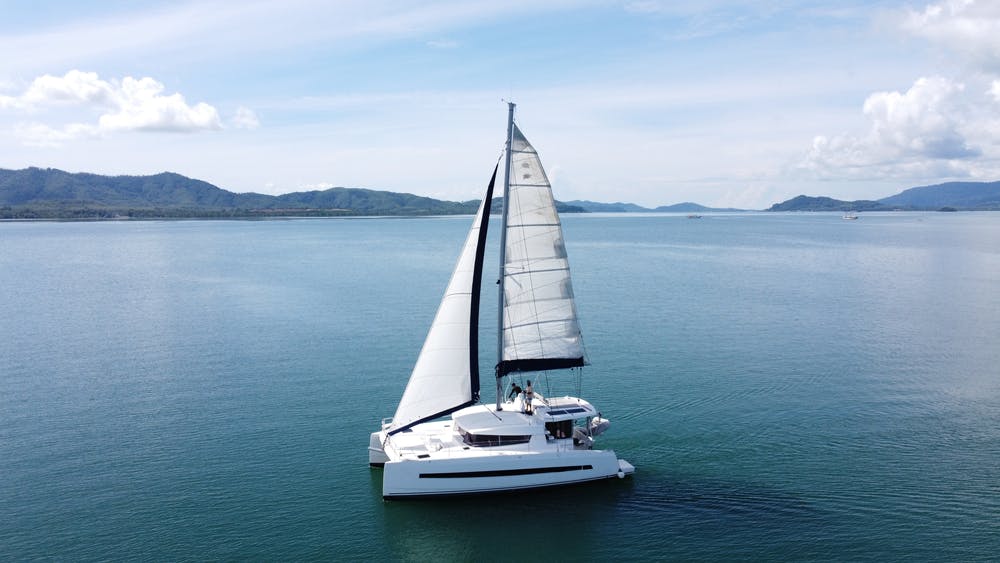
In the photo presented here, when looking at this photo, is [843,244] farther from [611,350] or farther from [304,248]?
[611,350]

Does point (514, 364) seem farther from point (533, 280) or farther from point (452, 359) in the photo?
point (533, 280)

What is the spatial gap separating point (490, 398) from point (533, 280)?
10.5 m

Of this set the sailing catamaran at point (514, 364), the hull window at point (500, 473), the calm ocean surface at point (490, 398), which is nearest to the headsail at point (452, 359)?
the sailing catamaran at point (514, 364)

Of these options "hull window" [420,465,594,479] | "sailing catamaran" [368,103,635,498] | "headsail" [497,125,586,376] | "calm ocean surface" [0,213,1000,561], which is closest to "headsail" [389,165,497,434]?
"sailing catamaran" [368,103,635,498]

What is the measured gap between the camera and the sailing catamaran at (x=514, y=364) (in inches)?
1078

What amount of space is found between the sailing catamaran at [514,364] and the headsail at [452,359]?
0.04m

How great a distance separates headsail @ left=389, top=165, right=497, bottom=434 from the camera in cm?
2817

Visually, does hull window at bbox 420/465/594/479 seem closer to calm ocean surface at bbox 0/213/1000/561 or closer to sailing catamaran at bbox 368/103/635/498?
sailing catamaran at bbox 368/103/635/498

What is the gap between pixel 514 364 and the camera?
28703mm

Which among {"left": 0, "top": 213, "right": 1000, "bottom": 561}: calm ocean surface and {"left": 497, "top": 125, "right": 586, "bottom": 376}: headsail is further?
{"left": 497, "top": 125, "right": 586, "bottom": 376}: headsail

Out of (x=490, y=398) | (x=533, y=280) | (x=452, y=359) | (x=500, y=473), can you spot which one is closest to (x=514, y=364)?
(x=452, y=359)

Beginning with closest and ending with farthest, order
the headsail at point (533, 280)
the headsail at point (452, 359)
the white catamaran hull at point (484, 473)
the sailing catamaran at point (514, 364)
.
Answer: the white catamaran hull at point (484, 473) → the sailing catamaran at point (514, 364) → the headsail at point (533, 280) → the headsail at point (452, 359)

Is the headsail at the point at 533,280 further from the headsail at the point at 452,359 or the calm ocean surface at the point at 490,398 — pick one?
the calm ocean surface at the point at 490,398

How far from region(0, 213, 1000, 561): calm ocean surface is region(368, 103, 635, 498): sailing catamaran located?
128cm
